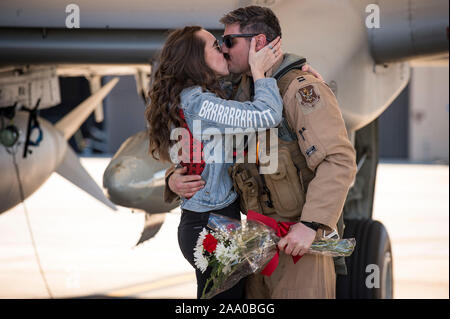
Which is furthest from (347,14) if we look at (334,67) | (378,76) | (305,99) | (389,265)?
(389,265)

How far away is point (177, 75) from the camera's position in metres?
2.19

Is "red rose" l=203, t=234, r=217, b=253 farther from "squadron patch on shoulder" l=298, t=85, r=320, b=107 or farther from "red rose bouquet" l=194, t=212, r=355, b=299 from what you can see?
"squadron patch on shoulder" l=298, t=85, r=320, b=107

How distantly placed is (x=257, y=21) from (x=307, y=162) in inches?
20.9

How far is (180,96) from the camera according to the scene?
86.4 inches

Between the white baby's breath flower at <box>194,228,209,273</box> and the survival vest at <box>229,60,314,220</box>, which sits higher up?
the survival vest at <box>229,60,314,220</box>

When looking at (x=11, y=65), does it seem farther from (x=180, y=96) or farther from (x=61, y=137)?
(x=180, y=96)

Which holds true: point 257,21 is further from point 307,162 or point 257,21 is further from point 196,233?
point 196,233

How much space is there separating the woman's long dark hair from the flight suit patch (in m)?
0.29

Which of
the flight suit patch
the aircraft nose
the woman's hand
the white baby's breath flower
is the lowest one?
the aircraft nose

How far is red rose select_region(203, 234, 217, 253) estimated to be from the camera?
84.4 inches

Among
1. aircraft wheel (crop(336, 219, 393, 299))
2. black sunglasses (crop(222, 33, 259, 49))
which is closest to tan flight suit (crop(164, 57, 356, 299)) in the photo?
black sunglasses (crop(222, 33, 259, 49))

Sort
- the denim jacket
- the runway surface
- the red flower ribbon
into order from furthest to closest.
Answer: the runway surface < the red flower ribbon < the denim jacket

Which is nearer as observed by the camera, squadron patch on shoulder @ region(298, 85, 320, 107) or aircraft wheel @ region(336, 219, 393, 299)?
squadron patch on shoulder @ region(298, 85, 320, 107)
